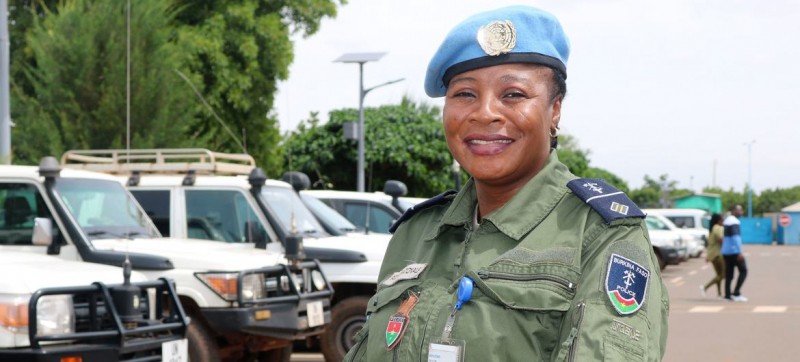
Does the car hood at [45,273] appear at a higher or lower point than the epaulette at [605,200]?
lower

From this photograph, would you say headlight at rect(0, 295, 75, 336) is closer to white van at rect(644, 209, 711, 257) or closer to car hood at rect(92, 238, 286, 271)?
car hood at rect(92, 238, 286, 271)

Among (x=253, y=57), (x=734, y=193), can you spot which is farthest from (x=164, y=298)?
(x=734, y=193)

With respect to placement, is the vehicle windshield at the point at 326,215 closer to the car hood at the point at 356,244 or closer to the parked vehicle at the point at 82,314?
the car hood at the point at 356,244

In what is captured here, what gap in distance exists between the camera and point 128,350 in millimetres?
6551

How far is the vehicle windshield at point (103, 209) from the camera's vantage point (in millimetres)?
8250

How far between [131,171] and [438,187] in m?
21.2

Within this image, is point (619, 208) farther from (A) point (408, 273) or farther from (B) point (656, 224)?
(B) point (656, 224)

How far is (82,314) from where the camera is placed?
21.4 feet

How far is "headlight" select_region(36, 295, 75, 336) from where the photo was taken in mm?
6230

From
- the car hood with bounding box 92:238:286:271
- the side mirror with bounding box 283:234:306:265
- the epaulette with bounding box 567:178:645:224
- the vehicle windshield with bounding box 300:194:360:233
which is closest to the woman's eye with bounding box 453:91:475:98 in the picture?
the epaulette with bounding box 567:178:645:224

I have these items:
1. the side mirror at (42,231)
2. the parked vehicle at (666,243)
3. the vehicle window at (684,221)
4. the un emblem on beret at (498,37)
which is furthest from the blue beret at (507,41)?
the vehicle window at (684,221)

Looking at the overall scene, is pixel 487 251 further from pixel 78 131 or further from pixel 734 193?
pixel 734 193

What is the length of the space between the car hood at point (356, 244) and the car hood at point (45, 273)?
323cm

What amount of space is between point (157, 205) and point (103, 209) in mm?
1518
